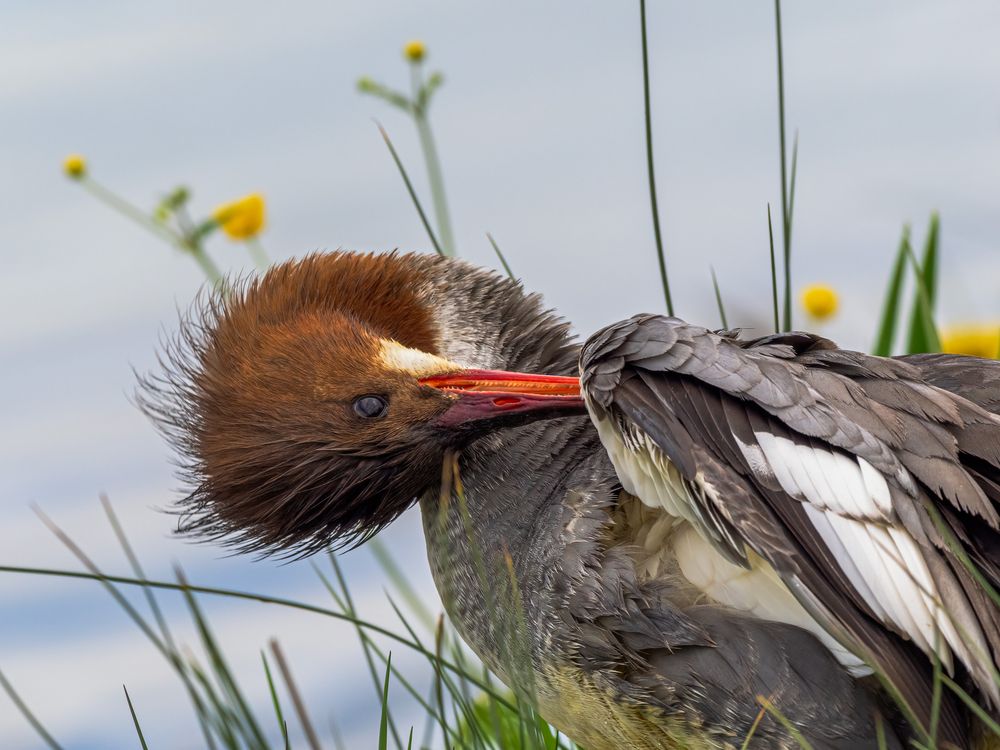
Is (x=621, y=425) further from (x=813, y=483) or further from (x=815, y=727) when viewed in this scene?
(x=815, y=727)

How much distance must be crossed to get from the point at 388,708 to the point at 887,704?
1140 millimetres

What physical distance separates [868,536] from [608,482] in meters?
0.67

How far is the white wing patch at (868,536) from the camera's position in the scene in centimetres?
279

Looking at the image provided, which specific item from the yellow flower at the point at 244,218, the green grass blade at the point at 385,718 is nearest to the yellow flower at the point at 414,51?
the yellow flower at the point at 244,218

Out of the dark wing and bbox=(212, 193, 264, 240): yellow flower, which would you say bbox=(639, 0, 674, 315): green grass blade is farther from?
bbox=(212, 193, 264, 240): yellow flower

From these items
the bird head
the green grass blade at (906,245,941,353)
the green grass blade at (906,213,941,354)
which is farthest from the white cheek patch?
the green grass blade at (906,213,941,354)

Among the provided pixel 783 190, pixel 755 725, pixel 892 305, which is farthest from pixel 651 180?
pixel 892 305

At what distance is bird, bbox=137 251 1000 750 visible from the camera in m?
2.85

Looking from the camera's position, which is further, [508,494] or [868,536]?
[508,494]

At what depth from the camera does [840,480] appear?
285cm

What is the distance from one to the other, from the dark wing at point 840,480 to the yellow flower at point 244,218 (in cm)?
247

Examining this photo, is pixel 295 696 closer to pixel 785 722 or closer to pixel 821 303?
pixel 785 722

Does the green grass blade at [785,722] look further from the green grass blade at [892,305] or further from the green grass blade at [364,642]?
the green grass blade at [892,305]

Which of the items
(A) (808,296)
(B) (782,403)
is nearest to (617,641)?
(B) (782,403)
